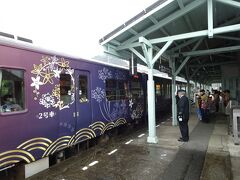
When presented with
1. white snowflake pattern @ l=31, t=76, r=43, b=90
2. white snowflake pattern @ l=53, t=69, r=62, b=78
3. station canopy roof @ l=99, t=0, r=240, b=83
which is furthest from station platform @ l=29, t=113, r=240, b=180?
station canopy roof @ l=99, t=0, r=240, b=83

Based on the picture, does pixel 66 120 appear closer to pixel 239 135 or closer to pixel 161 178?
pixel 161 178

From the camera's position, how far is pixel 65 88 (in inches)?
233

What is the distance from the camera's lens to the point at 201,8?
756 centimetres

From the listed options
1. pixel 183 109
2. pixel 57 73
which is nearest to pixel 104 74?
pixel 57 73

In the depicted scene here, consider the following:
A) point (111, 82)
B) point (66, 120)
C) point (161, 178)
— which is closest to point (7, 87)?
point (66, 120)

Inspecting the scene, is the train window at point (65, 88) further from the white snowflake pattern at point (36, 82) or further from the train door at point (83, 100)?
the white snowflake pattern at point (36, 82)

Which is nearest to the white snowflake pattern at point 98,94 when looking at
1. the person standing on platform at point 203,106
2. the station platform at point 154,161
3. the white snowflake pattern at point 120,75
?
the white snowflake pattern at point 120,75

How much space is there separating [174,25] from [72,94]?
4403 millimetres

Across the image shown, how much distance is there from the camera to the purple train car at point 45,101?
4.35 m

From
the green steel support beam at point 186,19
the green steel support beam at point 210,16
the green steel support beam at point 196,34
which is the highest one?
the green steel support beam at point 186,19

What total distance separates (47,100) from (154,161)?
2.84 m

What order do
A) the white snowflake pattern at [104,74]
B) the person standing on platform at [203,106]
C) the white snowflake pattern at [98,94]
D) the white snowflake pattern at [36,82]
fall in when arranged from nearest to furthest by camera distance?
the white snowflake pattern at [36,82], the white snowflake pattern at [98,94], the white snowflake pattern at [104,74], the person standing on platform at [203,106]

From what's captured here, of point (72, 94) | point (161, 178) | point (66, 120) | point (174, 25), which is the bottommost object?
point (161, 178)

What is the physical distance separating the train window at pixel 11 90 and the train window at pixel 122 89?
185 inches
